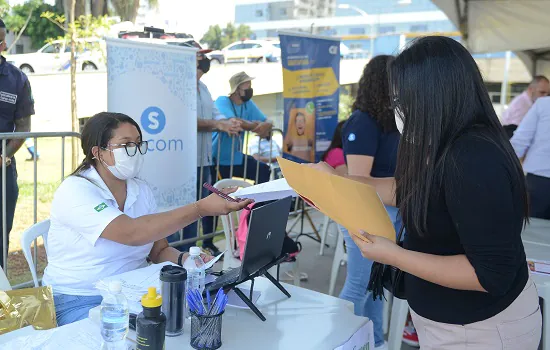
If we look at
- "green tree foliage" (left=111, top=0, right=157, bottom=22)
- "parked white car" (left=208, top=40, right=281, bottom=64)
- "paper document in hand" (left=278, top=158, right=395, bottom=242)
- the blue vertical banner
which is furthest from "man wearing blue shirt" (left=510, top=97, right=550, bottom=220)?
"parked white car" (left=208, top=40, right=281, bottom=64)

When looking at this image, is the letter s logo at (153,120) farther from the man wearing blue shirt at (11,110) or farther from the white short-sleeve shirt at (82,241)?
the white short-sleeve shirt at (82,241)

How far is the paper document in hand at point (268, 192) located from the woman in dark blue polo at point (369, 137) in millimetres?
753

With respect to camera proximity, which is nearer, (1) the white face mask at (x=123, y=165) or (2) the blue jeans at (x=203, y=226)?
(1) the white face mask at (x=123, y=165)

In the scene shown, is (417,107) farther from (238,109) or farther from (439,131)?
(238,109)

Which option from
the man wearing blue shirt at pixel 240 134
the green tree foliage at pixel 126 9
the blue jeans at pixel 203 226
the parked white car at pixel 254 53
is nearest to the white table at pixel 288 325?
the blue jeans at pixel 203 226

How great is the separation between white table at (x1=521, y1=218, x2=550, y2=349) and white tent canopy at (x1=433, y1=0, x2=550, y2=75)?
3.56 meters

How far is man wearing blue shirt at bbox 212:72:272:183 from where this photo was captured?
475cm

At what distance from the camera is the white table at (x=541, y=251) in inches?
91.2

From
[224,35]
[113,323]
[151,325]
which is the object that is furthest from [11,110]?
[224,35]

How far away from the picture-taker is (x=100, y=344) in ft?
4.71

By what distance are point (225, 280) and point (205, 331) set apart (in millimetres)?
308

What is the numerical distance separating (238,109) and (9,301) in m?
3.54

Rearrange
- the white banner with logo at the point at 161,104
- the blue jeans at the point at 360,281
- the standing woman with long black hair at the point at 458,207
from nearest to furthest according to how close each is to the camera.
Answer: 1. the standing woman with long black hair at the point at 458,207
2. the blue jeans at the point at 360,281
3. the white banner with logo at the point at 161,104

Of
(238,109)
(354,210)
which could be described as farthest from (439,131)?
(238,109)
